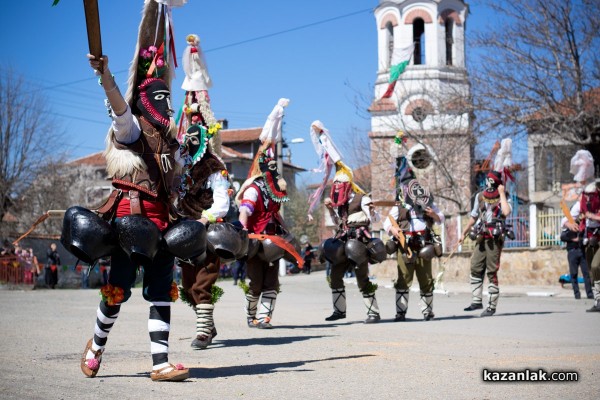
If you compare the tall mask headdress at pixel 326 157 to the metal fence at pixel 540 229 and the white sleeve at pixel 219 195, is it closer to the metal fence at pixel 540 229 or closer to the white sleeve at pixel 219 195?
the white sleeve at pixel 219 195

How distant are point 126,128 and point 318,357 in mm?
2851

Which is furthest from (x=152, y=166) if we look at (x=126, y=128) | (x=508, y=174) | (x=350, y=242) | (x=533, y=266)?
(x=533, y=266)

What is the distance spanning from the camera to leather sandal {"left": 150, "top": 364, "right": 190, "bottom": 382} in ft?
21.4

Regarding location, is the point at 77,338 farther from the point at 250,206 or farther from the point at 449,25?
the point at 449,25

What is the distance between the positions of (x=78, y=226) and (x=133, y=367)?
1627 mm

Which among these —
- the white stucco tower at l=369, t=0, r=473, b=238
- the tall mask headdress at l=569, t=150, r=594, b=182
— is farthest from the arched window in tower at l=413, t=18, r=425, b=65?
the tall mask headdress at l=569, t=150, r=594, b=182

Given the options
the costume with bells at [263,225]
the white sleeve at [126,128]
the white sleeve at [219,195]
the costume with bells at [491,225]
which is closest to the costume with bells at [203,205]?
the white sleeve at [219,195]

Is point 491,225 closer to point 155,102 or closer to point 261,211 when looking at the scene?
point 261,211

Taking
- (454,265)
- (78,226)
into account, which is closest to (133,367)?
(78,226)

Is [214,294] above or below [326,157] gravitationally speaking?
below

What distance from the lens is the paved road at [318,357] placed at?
6.11m

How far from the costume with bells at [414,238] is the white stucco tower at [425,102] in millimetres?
21142

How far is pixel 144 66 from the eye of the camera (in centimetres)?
716

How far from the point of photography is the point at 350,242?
1198 cm
